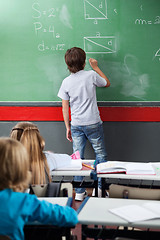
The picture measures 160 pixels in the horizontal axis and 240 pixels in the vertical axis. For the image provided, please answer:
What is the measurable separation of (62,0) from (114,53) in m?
0.87

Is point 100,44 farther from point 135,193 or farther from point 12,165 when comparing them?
point 12,165

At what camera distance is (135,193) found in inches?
87.1

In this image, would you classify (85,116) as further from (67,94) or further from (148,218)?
(148,218)

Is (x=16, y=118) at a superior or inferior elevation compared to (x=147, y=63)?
inferior

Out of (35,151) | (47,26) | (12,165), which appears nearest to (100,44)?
(47,26)

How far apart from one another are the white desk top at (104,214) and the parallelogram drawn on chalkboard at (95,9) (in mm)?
2668

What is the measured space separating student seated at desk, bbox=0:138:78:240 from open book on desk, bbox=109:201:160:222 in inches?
14.4

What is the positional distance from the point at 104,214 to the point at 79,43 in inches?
110

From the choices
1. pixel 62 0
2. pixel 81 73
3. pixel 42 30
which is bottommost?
pixel 81 73

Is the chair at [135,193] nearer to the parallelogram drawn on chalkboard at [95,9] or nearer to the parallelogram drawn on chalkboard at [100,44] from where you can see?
A: the parallelogram drawn on chalkboard at [100,44]

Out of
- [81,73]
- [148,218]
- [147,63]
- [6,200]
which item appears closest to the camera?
[6,200]

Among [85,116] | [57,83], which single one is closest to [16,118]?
[57,83]

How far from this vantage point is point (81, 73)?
3795mm

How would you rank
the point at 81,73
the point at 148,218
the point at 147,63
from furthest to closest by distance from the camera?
1. the point at 147,63
2. the point at 81,73
3. the point at 148,218
